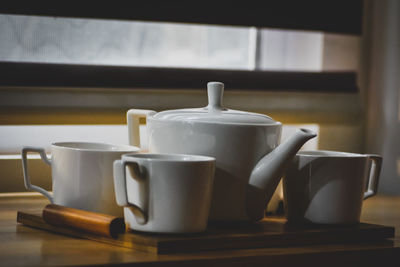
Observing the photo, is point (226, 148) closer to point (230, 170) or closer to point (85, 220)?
point (230, 170)

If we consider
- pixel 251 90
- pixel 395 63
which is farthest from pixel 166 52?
pixel 395 63

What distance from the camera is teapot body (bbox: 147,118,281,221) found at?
0.69 meters

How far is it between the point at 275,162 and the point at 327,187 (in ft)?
0.26

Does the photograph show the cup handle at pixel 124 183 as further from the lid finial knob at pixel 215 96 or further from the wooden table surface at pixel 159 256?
the lid finial knob at pixel 215 96

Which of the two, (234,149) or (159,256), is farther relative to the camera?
(234,149)

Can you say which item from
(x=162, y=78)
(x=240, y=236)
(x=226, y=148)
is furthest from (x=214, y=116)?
(x=162, y=78)

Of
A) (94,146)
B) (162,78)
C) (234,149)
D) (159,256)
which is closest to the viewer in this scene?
(159,256)

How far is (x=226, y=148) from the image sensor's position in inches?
27.2

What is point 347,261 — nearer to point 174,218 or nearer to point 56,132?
point 174,218

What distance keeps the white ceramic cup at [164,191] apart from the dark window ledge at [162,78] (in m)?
0.48

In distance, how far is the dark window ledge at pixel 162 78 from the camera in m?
1.04

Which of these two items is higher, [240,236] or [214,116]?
[214,116]

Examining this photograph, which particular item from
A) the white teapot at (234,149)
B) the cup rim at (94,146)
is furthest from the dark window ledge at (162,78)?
the white teapot at (234,149)

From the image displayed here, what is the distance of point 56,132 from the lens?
3.57 ft
